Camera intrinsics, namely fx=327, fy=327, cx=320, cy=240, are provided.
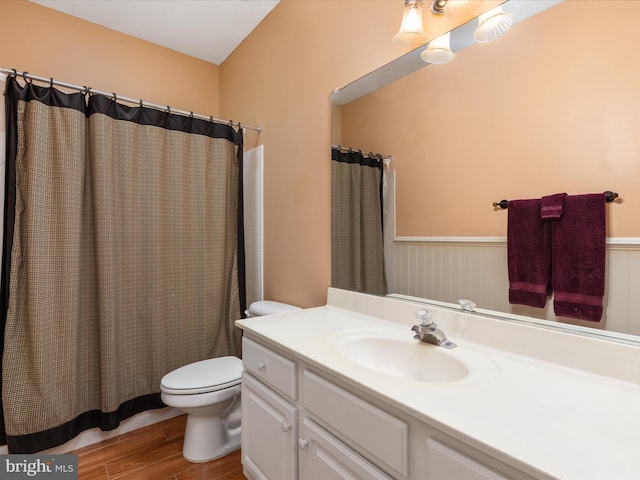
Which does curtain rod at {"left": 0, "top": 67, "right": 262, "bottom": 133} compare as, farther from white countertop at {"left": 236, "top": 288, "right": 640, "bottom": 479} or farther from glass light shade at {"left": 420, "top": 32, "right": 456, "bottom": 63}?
white countertop at {"left": 236, "top": 288, "right": 640, "bottom": 479}

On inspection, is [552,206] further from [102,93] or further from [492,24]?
[102,93]

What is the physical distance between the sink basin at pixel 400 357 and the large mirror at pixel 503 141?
0.24 meters

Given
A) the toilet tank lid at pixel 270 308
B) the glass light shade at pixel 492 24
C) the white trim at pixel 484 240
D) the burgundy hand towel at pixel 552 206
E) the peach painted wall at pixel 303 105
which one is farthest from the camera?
the toilet tank lid at pixel 270 308

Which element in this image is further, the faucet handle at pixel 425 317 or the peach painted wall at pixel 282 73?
the peach painted wall at pixel 282 73

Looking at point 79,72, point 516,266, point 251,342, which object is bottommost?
point 251,342

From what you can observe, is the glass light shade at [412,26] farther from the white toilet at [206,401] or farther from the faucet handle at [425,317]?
the white toilet at [206,401]

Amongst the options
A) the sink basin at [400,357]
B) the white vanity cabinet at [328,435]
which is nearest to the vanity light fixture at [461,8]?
the sink basin at [400,357]

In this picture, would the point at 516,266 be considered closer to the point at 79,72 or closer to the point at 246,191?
the point at 246,191

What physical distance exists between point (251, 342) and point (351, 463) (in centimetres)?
63

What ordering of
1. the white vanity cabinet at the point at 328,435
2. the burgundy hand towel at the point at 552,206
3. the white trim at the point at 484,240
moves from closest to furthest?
the white vanity cabinet at the point at 328,435 → the white trim at the point at 484,240 → the burgundy hand towel at the point at 552,206

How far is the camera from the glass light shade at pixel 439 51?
1.23m

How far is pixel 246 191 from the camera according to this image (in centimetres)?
242

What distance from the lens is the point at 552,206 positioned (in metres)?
0.97

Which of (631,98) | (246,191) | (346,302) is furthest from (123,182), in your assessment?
(631,98)
